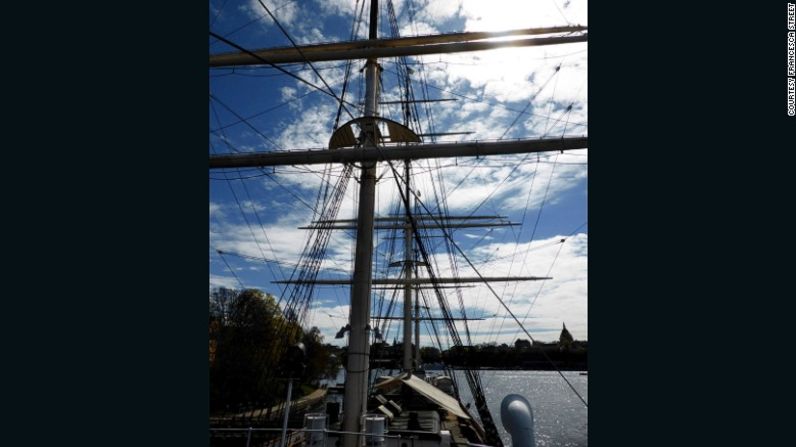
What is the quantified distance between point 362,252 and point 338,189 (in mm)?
4736

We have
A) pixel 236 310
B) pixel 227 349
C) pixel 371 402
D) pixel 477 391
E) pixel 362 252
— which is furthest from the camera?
pixel 236 310

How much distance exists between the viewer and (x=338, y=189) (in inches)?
489

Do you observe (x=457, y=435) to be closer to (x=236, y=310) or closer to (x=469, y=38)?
(x=469, y=38)

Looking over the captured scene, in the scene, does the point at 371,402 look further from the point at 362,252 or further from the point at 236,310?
the point at 236,310

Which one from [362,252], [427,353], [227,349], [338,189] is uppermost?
[338,189]

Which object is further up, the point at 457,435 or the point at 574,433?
the point at 457,435

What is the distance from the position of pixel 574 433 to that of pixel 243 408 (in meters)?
A: 21.3

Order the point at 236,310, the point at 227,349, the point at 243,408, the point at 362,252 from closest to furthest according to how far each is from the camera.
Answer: the point at 362,252
the point at 227,349
the point at 243,408
the point at 236,310

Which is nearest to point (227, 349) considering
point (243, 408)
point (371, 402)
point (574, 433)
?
point (243, 408)

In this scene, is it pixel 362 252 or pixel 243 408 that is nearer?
pixel 362 252

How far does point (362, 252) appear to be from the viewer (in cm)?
808

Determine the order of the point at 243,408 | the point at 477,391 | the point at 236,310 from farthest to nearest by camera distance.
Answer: the point at 236,310 < the point at 243,408 < the point at 477,391

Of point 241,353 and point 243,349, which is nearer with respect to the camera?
point 241,353

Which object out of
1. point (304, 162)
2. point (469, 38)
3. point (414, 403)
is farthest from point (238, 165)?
point (414, 403)
